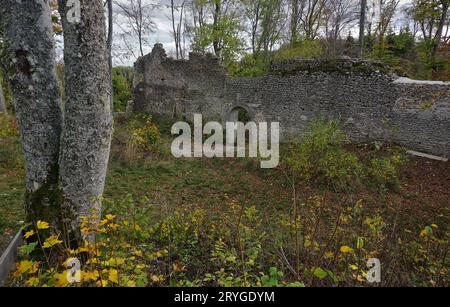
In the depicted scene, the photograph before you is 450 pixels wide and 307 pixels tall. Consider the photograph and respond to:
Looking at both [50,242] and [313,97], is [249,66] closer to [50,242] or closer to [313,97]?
[313,97]

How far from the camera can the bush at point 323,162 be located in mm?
6934

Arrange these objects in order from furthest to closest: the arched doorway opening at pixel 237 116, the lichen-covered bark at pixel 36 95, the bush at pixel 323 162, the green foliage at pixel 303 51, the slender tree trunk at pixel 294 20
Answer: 1. the slender tree trunk at pixel 294 20
2. the green foliage at pixel 303 51
3. the arched doorway opening at pixel 237 116
4. the bush at pixel 323 162
5. the lichen-covered bark at pixel 36 95

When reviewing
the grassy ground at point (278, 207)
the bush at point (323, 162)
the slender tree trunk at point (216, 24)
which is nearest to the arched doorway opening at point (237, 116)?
the grassy ground at point (278, 207)

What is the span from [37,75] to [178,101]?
12.1m

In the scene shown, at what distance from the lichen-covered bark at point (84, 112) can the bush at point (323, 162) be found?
526 centimetres

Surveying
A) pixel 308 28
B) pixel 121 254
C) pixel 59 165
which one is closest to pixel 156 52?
pixel 308 28

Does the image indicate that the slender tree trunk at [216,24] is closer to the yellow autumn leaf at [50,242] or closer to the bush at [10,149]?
the bush at [10,149]

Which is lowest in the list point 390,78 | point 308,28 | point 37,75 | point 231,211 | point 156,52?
point 231,211

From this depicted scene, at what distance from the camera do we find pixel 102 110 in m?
3.12

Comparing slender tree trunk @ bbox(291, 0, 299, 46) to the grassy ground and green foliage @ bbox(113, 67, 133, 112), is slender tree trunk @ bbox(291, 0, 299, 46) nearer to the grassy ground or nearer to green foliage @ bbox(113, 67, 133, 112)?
the grassy ground

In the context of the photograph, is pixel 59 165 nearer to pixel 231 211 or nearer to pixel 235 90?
pixel 231 211

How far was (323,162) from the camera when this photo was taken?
7.12 metres

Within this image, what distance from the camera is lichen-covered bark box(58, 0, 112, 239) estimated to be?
291 centimetres

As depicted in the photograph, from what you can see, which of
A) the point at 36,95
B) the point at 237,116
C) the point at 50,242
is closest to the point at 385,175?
the point at 50,242
